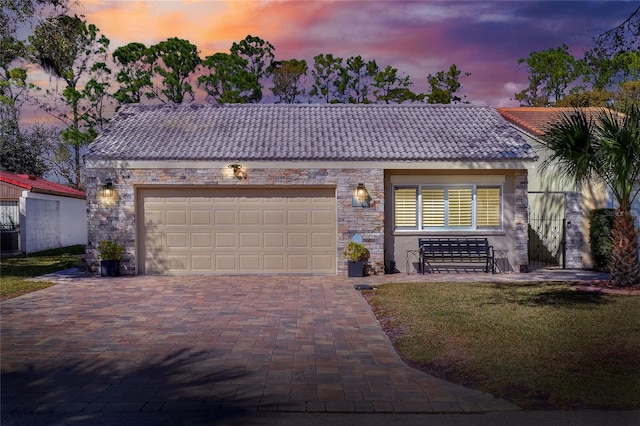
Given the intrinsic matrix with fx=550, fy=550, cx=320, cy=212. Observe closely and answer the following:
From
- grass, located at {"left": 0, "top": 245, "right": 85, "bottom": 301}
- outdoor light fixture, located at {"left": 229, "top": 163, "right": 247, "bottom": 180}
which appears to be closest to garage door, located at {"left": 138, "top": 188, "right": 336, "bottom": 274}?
outdoor light fixture, located at {"left": 229, "top": 163, "right": 247, "bottom": 180}

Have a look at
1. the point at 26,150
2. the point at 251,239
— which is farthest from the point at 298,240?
the point at 26,150

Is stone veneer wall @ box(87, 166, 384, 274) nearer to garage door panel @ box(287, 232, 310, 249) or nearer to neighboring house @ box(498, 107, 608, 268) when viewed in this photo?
garage door panel @ box(287, 232, 310, 249)

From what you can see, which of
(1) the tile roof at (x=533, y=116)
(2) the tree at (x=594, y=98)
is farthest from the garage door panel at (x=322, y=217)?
(2) the tree at (x=594, y=98)

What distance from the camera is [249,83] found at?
34906 millimetres

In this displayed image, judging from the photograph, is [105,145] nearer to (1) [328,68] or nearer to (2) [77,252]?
(2) [77,252]

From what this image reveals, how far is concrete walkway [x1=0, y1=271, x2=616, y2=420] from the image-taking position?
17.5 ft

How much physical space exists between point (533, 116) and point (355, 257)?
36.9ft

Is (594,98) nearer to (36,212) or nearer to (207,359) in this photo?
(207,359)

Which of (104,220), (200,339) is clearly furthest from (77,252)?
(200,339)

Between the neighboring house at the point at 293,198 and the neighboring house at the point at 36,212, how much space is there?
9807 millimetres

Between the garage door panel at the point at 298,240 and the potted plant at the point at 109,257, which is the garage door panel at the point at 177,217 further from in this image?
the garage door panel at the point at 298,240

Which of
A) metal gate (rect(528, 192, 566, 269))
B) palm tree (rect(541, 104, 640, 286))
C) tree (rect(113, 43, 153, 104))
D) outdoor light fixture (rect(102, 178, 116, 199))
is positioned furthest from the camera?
tree (rect(113, 43, 153, 104))

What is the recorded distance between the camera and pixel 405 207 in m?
15.2

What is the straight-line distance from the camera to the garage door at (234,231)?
1502 centimetres
